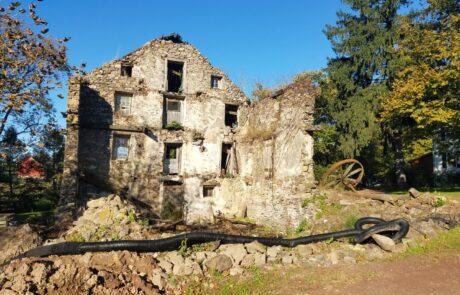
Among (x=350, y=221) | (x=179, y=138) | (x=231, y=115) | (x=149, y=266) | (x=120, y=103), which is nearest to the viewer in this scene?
(x=149, y=266)

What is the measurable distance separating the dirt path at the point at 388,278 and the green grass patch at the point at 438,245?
1.26 ft

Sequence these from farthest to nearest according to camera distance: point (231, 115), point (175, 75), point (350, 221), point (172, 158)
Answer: point (231, 115), point (175, 75), point (172, 158), point (350, 221)

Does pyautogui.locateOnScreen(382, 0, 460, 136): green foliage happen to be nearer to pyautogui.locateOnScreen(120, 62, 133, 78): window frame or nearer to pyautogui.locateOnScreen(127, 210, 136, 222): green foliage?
pyautogui.locateOnScreen(127, 210, 136, 222): green foliage

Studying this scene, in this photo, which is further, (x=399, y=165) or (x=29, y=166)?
(x=399, y=165)

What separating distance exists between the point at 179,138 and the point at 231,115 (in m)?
4.21

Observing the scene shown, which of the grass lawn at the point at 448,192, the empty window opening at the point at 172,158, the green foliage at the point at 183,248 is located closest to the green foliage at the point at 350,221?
the grass lawn at the point at 448,192

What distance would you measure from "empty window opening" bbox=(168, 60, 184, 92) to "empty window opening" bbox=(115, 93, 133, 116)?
2957 mm

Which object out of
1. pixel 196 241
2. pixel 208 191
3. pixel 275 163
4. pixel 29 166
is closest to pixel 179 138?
pixel 208 191

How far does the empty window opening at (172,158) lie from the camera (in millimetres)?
21780

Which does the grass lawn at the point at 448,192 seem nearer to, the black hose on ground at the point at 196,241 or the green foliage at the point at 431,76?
the green foliage at the point at 431,76

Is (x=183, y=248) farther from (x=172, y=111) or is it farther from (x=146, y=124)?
(x=172, y=111)

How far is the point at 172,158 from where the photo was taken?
72.4 feet

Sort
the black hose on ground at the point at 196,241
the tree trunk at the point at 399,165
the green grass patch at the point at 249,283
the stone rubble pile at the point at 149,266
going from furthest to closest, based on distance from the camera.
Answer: the tree trunk at the point at 399,165
the black hose on ground at the point at 196,241
the green grass patch at the point at 249,283
the stone rubble pile at the point at 149,266

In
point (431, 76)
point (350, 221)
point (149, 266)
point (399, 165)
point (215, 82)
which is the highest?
point (215, 82)
